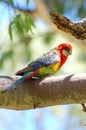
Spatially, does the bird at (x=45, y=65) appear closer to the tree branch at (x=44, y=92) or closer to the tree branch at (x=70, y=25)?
the tree branch at (x=44, y=92)

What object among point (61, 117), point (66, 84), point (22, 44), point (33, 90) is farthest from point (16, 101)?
point (61, 117)

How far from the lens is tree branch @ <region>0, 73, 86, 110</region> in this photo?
6.42 feet

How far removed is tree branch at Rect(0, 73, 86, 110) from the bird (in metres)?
0.03

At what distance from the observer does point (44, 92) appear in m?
2.02

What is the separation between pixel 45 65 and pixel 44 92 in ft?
0.75

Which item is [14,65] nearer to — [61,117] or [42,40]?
[42,40]

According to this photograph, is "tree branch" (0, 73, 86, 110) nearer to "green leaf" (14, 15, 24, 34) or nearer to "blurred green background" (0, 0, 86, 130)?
"green leaf" (14, 15, 24, 34)

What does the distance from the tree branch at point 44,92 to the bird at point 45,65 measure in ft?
0.11

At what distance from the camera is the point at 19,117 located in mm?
8109

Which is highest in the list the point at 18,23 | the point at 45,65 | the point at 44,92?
the point at 18,23

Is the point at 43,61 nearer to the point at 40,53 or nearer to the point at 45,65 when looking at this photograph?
the point at 45,65

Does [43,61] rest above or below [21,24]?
below

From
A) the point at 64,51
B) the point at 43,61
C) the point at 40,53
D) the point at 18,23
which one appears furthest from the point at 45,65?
the point at 40,53

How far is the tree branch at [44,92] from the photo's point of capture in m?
1.96
